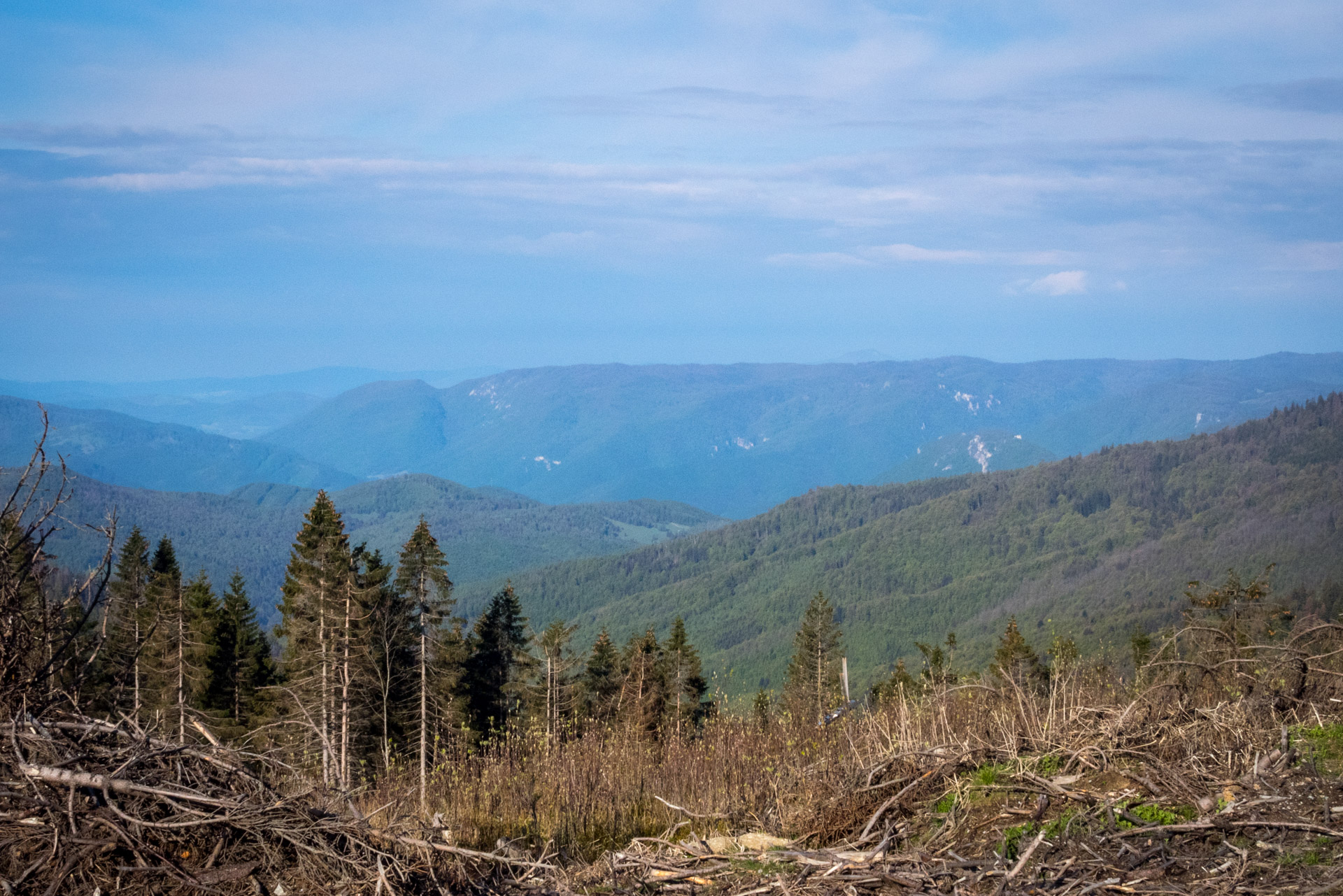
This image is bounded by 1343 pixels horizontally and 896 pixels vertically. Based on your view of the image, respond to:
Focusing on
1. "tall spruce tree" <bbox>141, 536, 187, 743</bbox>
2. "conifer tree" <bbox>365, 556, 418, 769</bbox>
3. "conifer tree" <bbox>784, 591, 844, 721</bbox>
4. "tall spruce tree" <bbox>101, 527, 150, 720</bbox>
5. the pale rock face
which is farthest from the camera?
"conifer tree" <bbox>784, 591, 844, 721</bbox>

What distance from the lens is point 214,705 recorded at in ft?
110

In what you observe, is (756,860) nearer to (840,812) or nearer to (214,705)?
(840,812)

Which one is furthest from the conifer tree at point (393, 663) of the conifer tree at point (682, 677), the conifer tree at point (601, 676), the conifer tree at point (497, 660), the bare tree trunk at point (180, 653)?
the conifer tree at point (682, 677)

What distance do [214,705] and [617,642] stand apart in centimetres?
15545

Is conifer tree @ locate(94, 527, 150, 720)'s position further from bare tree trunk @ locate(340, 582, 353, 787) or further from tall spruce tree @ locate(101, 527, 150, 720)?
bare tree trunk @ locate(340, 582, 353, 787)

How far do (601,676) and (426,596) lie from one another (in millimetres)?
12127

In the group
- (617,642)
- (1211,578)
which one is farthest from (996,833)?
(617,642)

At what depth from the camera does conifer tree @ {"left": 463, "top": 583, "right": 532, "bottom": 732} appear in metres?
33.3

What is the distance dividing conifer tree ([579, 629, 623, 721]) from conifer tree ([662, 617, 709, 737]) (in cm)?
203

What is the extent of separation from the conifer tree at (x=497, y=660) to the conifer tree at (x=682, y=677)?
17.4 feet

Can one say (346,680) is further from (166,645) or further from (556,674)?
(166,645)

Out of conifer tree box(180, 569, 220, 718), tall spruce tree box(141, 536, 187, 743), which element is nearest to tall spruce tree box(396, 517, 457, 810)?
A: tall spruce tree box(141, 536, 187, 743)

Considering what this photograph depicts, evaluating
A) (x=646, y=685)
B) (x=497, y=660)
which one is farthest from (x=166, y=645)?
(x=646, y=685)

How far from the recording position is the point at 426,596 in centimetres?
2575
